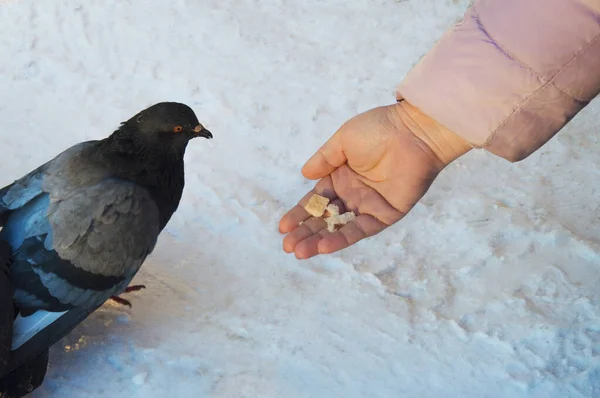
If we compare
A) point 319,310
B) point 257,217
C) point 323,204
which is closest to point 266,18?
point 257,217

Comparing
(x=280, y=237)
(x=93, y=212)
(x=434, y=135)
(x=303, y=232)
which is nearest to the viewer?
(x=93, y=212)

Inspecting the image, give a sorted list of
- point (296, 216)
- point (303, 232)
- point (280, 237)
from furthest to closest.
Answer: point (280, 237) → point (296, 216) → point (303, 232)

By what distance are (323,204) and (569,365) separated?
3.76 ft

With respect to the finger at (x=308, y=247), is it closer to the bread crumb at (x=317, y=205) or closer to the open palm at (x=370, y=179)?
the open palm at (x=370, y=179)

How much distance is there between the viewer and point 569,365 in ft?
9.03

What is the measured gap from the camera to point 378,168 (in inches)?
113

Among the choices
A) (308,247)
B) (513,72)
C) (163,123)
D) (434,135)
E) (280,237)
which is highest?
(513,72)

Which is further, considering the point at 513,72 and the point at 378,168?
the point at 378,168

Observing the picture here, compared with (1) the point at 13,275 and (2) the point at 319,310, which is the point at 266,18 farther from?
(1) the point at 13,275

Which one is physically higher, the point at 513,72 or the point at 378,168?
the point at 513,72

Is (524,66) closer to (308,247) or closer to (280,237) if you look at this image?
(308,247)

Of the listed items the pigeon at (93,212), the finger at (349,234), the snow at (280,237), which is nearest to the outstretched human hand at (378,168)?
the finger at (349,234)

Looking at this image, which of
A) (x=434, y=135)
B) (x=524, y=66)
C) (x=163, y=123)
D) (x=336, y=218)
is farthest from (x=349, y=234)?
(x=524, y=66)

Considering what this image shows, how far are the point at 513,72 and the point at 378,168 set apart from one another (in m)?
0.81
